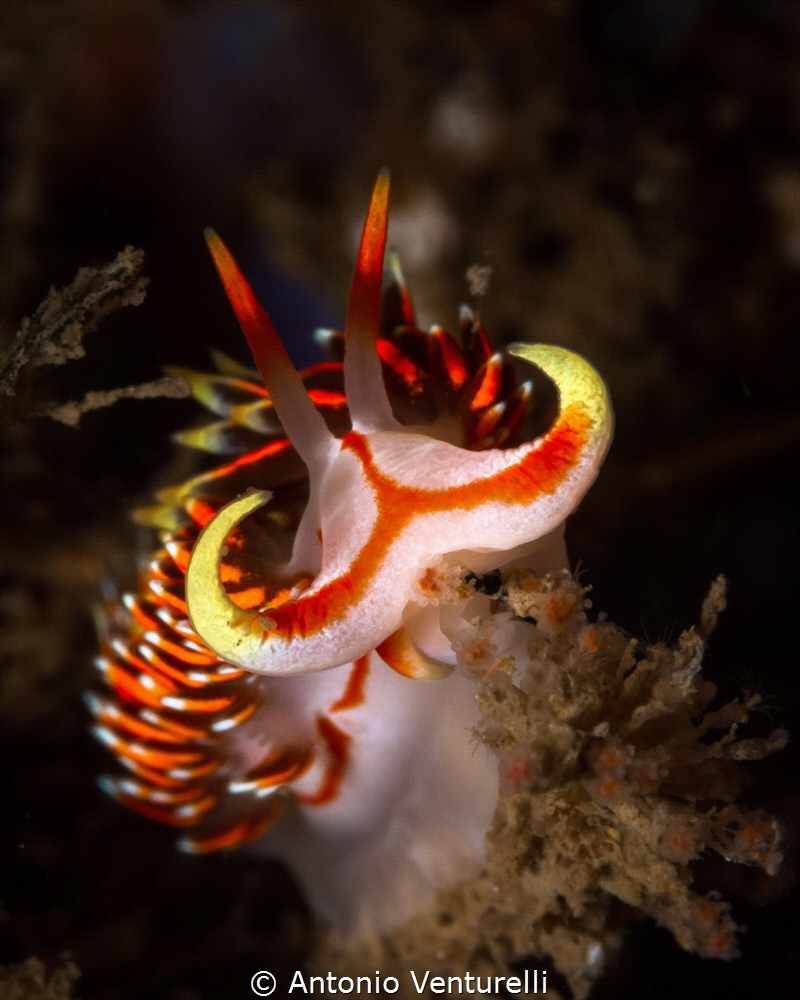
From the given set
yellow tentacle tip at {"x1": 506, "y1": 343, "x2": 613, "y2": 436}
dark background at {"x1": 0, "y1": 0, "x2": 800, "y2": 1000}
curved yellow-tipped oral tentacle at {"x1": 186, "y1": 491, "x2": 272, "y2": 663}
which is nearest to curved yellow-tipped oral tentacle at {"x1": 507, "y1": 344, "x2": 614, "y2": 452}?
yellow tentacle tip at {"x1": 506, "y1": 343, "x2": 613, "y2": 436}

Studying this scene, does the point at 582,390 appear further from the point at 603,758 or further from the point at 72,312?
the point at 72,312

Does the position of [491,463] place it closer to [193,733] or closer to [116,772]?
[193,733]

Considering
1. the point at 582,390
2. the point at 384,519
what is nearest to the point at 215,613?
the point at 384,519

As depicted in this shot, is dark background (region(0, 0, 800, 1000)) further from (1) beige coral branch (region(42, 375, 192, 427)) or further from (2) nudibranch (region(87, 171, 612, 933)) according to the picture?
(2) nudibranch (region(87, 171, 612, 933))

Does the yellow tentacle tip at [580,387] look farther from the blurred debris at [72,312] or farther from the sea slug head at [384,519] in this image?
the blurred debris at [72,312]

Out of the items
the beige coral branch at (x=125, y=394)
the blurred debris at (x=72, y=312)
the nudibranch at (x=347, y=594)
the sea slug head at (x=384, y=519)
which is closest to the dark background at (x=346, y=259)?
the beige coral branch at (x=125, y=394)

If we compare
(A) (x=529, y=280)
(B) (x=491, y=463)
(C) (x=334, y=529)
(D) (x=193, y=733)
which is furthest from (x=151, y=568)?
(A) (x=529, y=280)

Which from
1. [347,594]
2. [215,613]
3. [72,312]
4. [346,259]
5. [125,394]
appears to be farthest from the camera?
[346,259]
